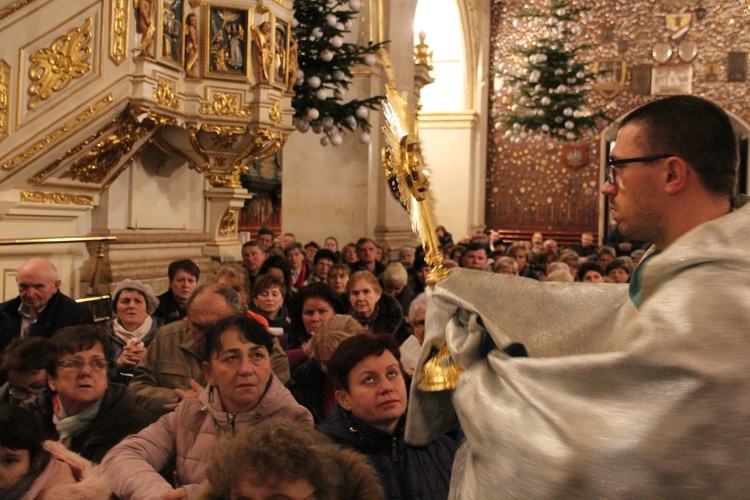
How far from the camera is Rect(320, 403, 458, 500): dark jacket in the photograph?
8.85 feet

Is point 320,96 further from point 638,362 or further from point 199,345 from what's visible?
point 638,362

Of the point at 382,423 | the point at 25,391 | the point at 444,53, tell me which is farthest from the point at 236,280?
the point at 444,53

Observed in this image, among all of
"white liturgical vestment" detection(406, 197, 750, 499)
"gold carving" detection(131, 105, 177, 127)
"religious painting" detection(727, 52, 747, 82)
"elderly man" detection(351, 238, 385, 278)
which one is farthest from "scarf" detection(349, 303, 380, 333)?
"religious painting" detection(727, 52, 747, 82)

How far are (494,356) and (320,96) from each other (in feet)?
27.7

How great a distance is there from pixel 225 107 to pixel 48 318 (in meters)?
3.61

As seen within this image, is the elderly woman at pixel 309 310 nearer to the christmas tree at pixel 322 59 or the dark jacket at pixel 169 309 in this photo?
the dark jacket at pixel 169 309

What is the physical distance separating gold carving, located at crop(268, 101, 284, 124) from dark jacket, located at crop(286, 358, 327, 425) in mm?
4646

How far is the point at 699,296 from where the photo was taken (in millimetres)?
1389

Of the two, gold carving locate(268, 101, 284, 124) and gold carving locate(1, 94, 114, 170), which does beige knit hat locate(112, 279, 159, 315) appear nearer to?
gold carving locate(1, 94, 114, 170)

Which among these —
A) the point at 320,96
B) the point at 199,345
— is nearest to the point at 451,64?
the point at 320,96

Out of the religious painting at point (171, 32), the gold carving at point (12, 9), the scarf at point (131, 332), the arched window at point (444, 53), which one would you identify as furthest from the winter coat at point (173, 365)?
the arched window at point (444, 53)

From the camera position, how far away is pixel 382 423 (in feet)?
9.36

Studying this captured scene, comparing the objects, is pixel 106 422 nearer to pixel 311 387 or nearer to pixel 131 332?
pixel 311 387

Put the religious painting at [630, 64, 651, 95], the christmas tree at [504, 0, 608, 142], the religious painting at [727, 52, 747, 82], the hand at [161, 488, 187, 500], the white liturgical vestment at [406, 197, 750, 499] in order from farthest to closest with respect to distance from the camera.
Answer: the religious painting at [630, 64, 651, 95], the religious painting at [727, 52, 747, 82], the christmas tree at [504, 0, 608, 142], the hand at [161, 488, 187, 500], the white liturgical vestment at [406, 197, 750, 499]
